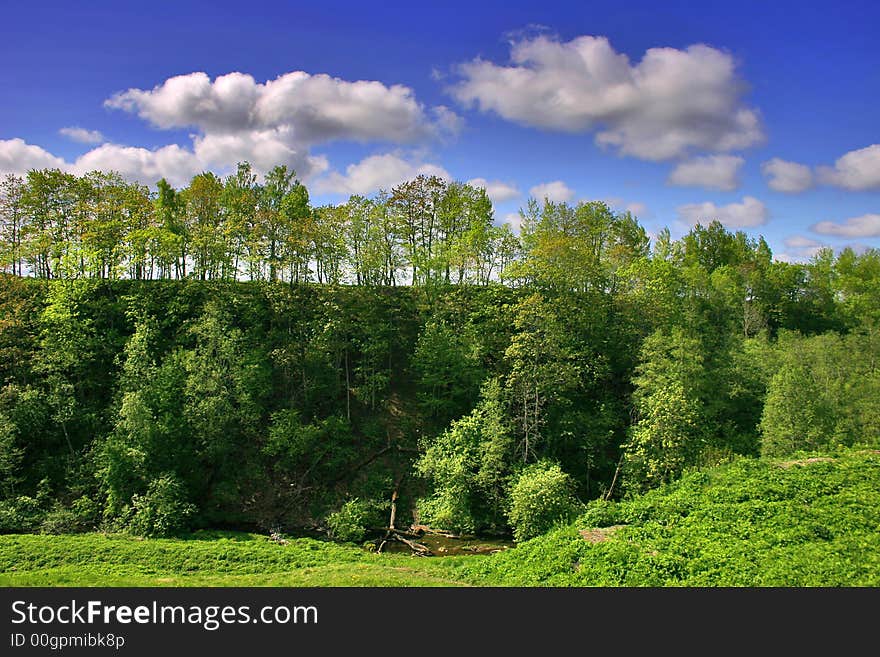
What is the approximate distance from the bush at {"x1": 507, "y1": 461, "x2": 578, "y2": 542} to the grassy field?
2332 millimetres

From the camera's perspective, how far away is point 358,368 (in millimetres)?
38125

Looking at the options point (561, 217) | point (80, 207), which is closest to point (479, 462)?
point (561, 217)

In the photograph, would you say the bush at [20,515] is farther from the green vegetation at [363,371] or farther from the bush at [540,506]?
the bush at [540,506]

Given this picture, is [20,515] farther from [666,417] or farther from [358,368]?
[666,417]

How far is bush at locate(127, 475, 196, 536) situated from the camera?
26.9 meters

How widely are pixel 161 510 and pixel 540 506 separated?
19349 millimetres

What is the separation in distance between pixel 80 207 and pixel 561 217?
39977 millimetres

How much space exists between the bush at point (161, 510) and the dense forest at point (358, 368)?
0.13 m

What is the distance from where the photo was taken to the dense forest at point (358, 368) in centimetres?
2888

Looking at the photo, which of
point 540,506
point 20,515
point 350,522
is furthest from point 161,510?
point 540,506

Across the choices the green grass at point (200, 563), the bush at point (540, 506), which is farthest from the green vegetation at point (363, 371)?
the green grass at point (200, 563)

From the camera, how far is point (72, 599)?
12.9 metres

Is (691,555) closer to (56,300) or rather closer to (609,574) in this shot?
(609,574)

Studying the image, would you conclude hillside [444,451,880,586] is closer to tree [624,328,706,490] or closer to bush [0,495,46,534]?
tree [624,328,706,490]
